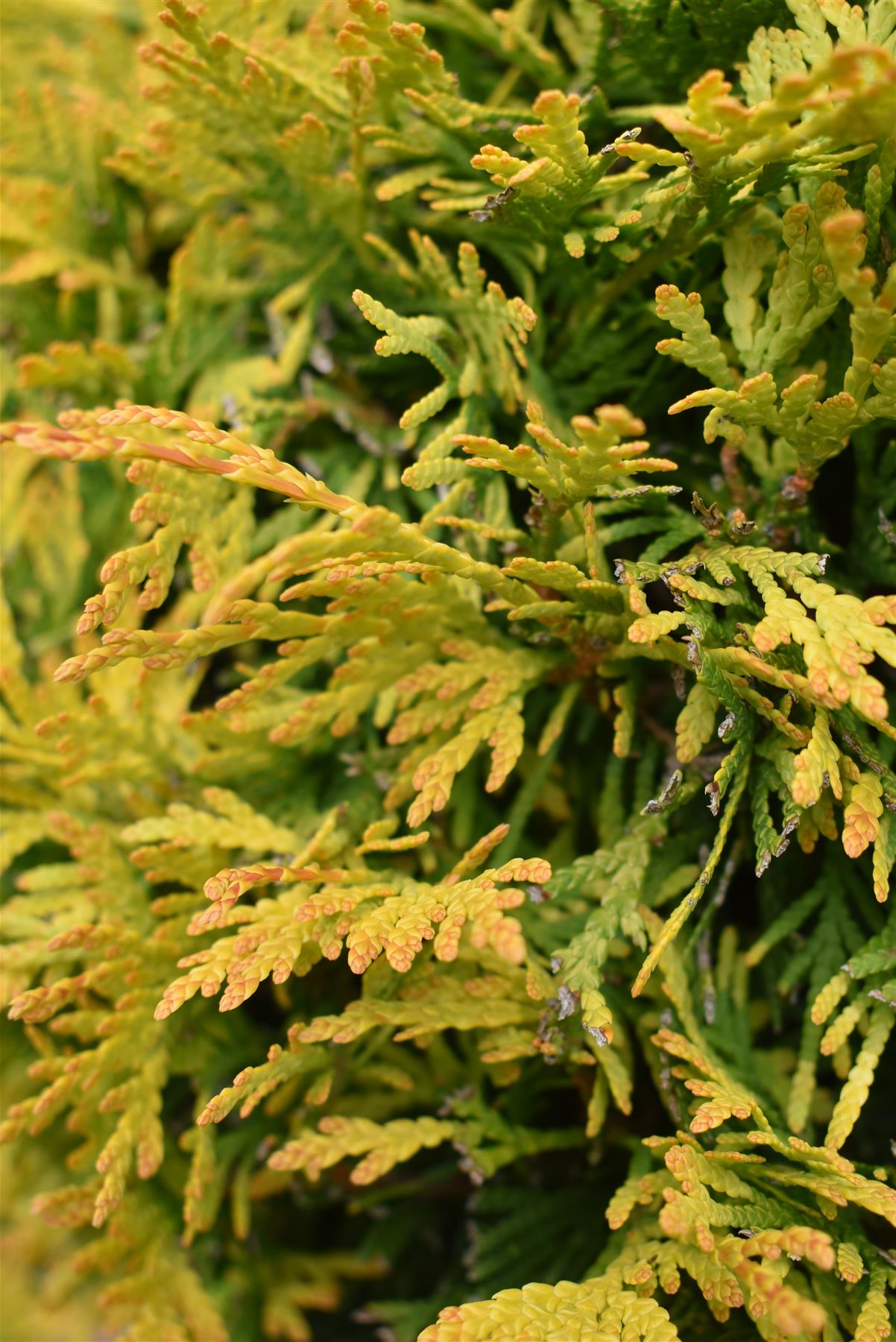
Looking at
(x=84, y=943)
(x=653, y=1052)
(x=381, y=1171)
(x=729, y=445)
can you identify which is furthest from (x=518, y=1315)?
(x=729, y=445)

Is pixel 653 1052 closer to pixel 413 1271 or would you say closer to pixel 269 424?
pixel 413 1271

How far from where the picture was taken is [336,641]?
1.53 meters

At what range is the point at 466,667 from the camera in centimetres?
150

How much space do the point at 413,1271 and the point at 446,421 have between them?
5.66ft

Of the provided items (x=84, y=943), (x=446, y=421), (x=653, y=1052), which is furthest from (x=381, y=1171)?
(x=446, y=421)

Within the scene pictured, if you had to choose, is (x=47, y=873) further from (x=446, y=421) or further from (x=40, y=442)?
(x=446, y=421)

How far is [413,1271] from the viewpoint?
6.70 feet

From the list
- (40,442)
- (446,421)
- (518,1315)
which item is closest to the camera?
(40,442)

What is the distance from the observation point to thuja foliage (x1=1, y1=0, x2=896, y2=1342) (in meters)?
1.24

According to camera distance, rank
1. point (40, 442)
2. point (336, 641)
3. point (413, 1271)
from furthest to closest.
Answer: point (413, 1271) < point (336, 641) < point (40, 442)

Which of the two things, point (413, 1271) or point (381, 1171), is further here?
point (413, 1271)

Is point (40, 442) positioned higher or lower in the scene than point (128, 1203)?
higher

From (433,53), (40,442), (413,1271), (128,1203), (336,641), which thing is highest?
(433,53)

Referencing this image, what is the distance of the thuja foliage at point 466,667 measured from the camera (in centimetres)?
124
